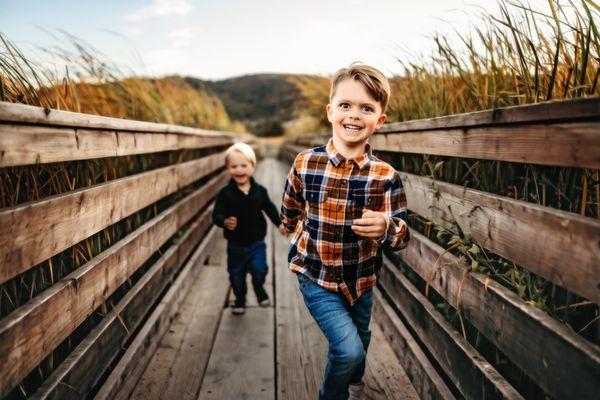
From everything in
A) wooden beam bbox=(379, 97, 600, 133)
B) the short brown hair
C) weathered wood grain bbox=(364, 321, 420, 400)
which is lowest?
weathered wood grain bbox=(364, 321, 420, 400)

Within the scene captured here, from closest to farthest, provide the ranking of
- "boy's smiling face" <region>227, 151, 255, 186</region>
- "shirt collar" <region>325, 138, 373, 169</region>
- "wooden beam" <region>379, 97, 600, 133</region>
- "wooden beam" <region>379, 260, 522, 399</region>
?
"wooden beam" <region>379, 97, 600, 133</region>
"wooden beam" <region>379, 260, 522, 399</region>
"shirt collar" <region>325, 138, 373, 169</region>
"boy's smiling face" <region>227, 151, 255, 186</region>

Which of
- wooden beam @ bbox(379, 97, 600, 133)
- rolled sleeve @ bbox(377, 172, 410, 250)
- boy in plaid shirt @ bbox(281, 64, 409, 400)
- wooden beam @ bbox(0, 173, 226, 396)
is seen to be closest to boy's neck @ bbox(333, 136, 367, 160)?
boy in plaid shirt @ bbox(281, 64, 409, 400)

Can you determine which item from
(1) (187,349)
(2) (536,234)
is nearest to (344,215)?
(2) (536,234)

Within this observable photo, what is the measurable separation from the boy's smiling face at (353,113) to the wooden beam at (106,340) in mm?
1446

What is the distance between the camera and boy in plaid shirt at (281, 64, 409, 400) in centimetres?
184

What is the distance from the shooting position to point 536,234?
1350mm

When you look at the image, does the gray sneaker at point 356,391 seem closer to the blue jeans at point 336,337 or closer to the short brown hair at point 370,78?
the blue jeans at point 336,337

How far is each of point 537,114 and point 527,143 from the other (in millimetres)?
127

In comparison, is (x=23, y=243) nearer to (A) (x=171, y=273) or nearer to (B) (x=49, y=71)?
(B) (x=49, y=71)

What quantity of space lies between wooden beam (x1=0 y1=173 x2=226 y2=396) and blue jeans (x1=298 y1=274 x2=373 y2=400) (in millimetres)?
959

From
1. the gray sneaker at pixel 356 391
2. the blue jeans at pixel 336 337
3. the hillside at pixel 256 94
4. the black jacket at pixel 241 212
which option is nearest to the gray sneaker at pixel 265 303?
the black jacket at pixel 241 212

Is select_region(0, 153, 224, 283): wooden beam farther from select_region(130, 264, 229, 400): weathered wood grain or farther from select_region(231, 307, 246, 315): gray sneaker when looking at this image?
select_region(231, 307, 246, 315): gray sneaker

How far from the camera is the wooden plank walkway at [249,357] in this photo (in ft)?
7.66

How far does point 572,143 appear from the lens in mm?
1178
